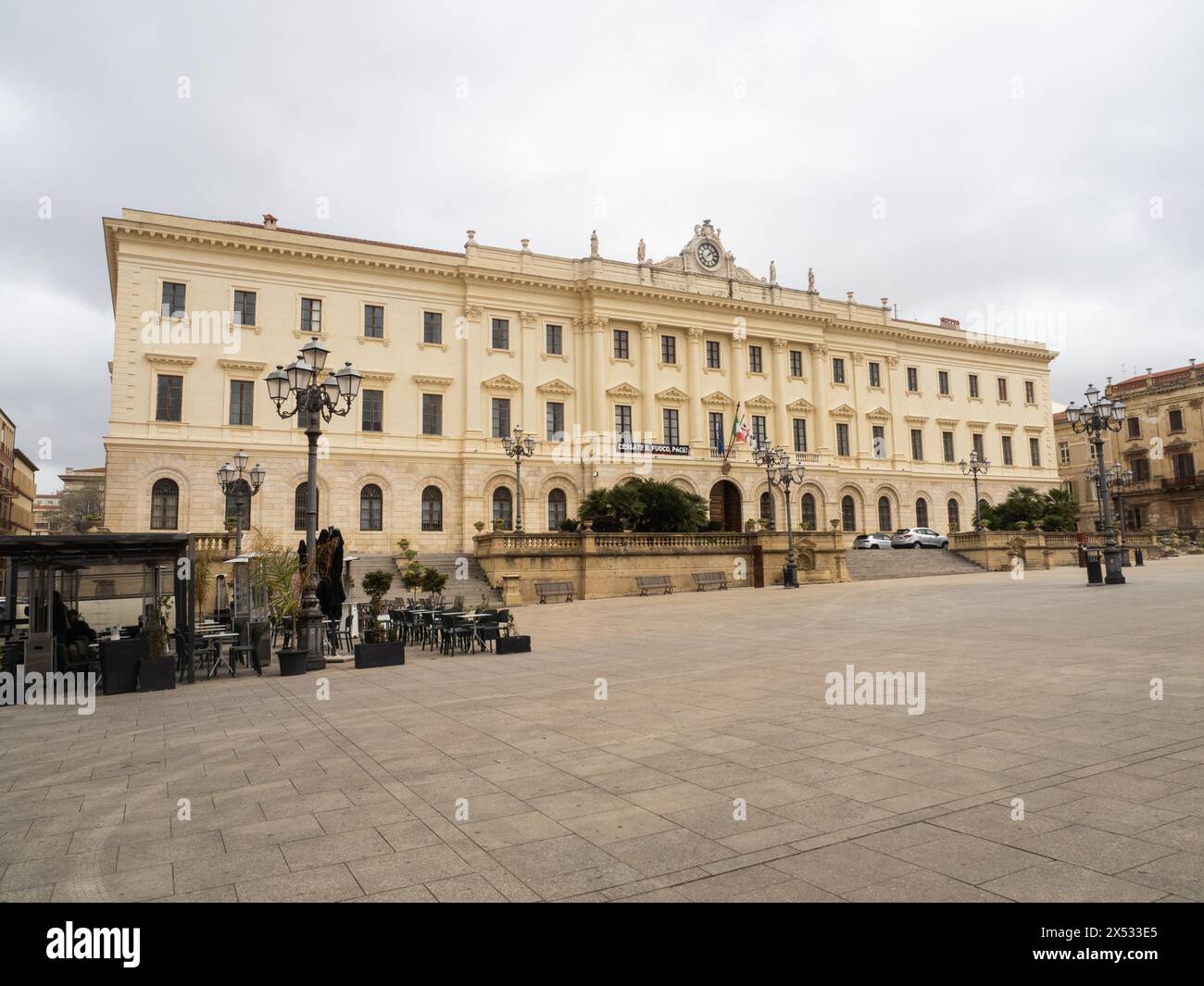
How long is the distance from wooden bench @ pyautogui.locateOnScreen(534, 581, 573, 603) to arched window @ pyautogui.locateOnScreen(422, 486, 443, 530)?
33.1 feet

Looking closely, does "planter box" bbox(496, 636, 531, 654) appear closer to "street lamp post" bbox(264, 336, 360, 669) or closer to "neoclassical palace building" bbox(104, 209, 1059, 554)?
"street lamp post" bbox(264, 336, 360, 669)

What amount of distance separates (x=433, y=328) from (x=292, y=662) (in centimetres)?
2885

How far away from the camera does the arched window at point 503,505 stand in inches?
1519

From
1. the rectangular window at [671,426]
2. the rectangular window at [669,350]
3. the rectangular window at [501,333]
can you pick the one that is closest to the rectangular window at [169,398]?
the rectangular window at [501,333]

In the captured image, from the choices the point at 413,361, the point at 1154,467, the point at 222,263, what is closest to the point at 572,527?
the point at 413,361

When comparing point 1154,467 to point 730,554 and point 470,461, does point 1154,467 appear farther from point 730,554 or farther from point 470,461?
point 470,461

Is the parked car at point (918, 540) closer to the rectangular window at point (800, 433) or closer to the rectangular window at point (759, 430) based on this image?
the rectangular window at point (800, 433)

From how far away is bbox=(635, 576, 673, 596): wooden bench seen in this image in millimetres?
30797

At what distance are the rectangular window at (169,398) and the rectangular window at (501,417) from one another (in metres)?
14.1

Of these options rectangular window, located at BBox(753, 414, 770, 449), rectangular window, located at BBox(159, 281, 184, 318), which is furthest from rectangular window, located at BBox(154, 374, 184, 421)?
rectangular window, located at BBox(753, 414, 770, 449)

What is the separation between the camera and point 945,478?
5206 centimetres

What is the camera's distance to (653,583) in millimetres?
31031

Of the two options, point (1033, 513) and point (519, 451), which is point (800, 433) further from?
point (519, 451)

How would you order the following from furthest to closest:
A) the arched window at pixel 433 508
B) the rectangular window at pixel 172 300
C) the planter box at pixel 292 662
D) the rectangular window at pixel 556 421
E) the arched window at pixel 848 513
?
1. the arched window at pixel 848 513
2. the rectangular window at pixel 556 421
3. the arched window at pixel 433 508
4. the rectangular window at pixel 172 300
5. the planter box at pixel 292 662
